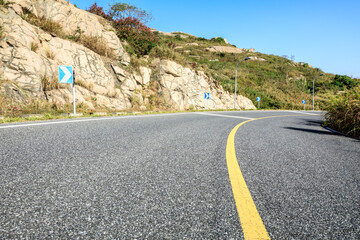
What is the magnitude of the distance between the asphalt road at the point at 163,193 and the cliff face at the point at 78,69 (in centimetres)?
977

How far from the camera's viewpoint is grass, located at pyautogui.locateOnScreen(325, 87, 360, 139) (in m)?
7.41

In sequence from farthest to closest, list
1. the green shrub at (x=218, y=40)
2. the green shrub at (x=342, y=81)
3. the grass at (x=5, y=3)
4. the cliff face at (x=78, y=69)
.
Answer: the green shrub at (x=218, y=40) → the green shrub at (x=342, y=81) → the grass at (x=5, y=3) → the cliff face at (x=78, y=69)

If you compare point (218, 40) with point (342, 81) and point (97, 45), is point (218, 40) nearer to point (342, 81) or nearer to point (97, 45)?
point (342, 81)

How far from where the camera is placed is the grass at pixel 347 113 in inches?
292

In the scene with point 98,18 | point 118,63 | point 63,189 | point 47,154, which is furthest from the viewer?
point 98,18

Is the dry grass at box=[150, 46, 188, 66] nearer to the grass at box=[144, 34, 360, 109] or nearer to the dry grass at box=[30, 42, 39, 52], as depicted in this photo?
the grass at box=[144, 34, 360, 109]

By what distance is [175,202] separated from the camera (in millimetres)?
2047

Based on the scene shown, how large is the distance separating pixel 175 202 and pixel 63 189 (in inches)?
44.9

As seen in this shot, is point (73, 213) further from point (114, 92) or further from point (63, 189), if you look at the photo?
point (114, 92)

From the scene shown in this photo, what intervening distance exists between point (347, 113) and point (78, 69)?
1537 cm

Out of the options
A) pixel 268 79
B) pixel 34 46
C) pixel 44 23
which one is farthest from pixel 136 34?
pixel 268 79

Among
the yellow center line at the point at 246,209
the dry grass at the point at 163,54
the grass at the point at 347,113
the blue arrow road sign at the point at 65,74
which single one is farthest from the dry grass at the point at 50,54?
the grass at the point at 347,113

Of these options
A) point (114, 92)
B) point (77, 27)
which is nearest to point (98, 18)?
point (77, 27)

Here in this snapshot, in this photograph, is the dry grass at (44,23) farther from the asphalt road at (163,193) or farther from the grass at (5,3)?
the asphalt road at (163,193)
